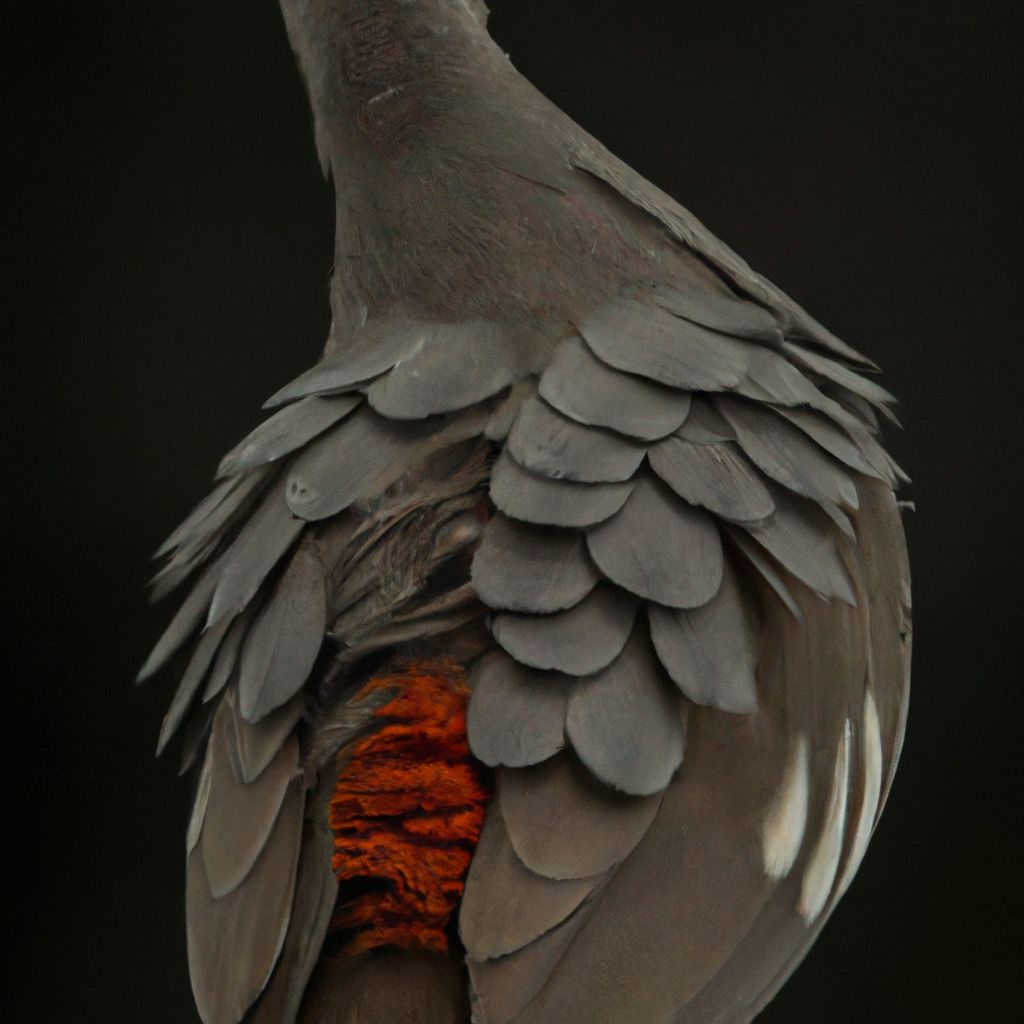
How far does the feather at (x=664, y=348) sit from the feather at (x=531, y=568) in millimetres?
107

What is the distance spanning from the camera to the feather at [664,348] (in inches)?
33.2

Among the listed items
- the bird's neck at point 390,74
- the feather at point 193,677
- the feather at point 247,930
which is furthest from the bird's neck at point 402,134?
the feather at point 247,930

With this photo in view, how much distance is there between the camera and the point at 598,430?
82cm

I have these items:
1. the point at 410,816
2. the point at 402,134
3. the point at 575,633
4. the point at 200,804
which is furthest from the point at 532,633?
the point at 402,134

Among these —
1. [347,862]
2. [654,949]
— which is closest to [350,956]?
[347,862]

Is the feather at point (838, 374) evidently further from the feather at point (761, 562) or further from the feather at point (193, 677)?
the feather at point (193, 677)

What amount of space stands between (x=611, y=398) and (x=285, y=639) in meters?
0.21

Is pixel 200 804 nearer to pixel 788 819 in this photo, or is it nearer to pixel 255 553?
pixel 255 553

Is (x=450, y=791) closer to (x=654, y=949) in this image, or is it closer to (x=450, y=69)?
(x=654, y=949)

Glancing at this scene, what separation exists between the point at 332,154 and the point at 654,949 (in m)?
0.51

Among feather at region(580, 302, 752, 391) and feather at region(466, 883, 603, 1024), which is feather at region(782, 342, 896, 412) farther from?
feather at region(466, 883, 603, 1024)

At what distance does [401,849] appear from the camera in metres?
0.82

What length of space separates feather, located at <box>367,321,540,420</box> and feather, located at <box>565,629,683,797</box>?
6.3 inches

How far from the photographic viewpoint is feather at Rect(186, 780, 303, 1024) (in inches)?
30.8
